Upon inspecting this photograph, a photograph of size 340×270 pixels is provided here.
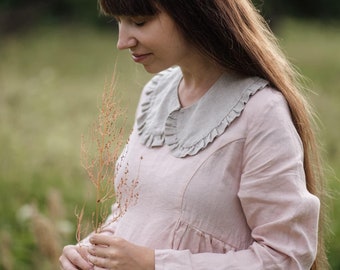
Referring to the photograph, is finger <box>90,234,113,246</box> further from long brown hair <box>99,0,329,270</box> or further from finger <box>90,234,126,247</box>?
long brown hair <box>99,0,329,270</box>

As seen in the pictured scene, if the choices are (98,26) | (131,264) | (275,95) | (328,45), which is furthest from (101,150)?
(98,26)

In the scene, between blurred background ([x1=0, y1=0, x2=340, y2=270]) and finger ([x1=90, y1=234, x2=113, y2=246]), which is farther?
blurred background ([x1=0, y1=0, x2=340, y2=270])

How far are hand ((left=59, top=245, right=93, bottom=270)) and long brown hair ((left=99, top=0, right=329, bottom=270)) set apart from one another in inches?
23.0

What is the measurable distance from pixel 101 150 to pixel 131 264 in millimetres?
298

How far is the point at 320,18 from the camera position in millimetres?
18875

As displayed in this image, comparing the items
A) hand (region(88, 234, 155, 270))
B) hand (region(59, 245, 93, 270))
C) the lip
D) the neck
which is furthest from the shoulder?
hand (region(59, 245, 93, 270))

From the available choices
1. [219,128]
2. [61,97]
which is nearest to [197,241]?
[219,128]

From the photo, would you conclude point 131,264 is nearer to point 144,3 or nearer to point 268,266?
point 268,266

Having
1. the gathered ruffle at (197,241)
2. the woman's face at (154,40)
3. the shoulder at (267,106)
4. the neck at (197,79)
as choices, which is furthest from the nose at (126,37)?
the gathered ruffle at (197,241)

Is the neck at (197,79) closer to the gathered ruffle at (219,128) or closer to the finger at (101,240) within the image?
the gathered ruffle at (219,128)

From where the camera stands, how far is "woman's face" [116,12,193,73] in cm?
194

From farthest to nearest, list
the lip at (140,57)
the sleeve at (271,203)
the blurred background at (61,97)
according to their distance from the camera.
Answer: the blurred background at (61,97) < the lip at (140,57) < the sleeve at (271,203)

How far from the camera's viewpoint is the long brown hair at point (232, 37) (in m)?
1.94

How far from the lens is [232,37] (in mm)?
1953
